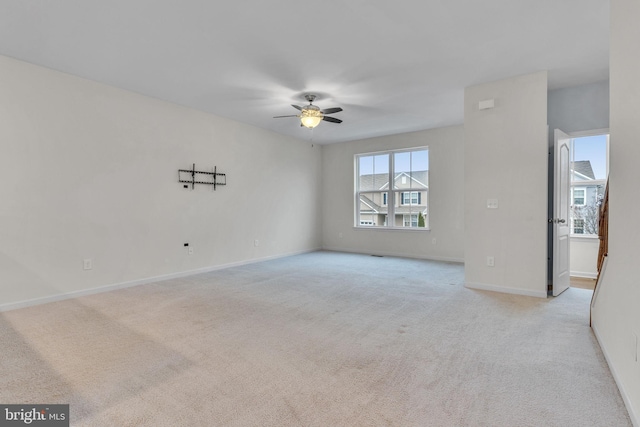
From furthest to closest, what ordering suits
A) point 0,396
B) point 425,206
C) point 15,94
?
point 425,206 → point 15,94 → point 0,396

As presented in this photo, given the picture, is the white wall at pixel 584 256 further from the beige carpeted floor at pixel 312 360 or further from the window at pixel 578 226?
the beige carpeted floor at pixel 312 360

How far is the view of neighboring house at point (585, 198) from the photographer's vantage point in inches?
205

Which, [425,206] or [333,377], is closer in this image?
[333,377]

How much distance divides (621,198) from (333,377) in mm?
2167

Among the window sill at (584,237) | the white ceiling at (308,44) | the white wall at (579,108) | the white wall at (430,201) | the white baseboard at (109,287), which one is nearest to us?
the white ceiling at (308,44)

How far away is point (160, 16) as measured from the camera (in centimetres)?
270

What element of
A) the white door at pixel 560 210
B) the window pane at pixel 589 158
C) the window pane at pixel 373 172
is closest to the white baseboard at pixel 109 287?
the window pane at pixel 373 172

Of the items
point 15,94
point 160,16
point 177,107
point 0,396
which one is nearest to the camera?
point 0,396

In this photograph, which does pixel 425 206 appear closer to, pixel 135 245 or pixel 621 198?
pixel 621 198

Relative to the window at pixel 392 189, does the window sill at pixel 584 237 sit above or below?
below

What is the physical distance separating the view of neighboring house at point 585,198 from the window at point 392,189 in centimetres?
245

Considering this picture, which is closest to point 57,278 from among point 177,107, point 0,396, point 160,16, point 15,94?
point 15,94

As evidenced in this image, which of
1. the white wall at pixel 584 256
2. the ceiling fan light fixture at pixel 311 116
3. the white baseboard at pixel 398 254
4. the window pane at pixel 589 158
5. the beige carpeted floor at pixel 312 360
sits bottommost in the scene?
the beige carpeted floor at pixel 312 360

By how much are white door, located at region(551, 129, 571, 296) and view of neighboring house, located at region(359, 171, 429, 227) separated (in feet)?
9.34
